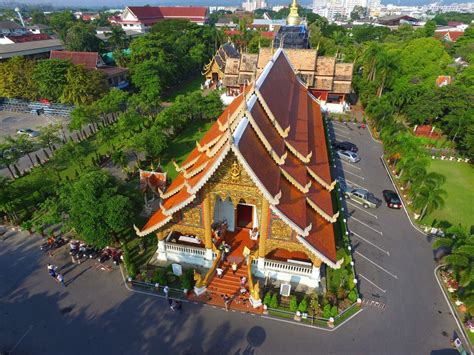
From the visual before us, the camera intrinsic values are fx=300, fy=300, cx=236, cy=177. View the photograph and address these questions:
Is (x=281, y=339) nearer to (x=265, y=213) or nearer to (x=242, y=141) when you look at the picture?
(x=265, y=213)

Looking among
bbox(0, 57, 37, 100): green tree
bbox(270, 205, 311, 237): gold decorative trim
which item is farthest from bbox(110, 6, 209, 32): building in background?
bbox(270, 205, 311, 237): gold decorative trim

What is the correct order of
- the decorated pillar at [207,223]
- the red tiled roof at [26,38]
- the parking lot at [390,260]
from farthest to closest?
the red tiled roof at [26,38] < the parking lot at [390,260] < the decorated pillar at [207,223]

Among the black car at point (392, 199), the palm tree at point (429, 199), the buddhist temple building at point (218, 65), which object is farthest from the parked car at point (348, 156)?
the buddhist temple building at point (218, 65)

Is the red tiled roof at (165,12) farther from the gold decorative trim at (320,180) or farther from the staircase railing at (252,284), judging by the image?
the staircase railing at (252,284)

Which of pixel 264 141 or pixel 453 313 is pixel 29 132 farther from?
pixel 453 313

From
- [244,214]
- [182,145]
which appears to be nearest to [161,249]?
[244,214]
